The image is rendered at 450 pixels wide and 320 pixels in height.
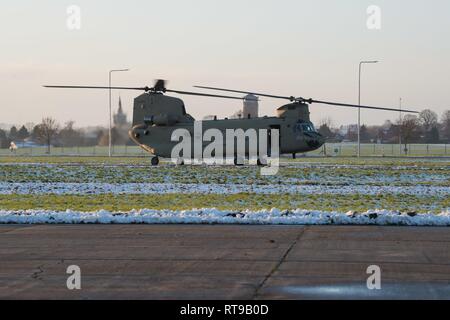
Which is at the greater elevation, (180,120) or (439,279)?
(180,120)

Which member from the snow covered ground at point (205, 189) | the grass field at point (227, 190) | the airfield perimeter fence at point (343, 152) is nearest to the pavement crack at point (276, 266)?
the grass field at point (227, 190)

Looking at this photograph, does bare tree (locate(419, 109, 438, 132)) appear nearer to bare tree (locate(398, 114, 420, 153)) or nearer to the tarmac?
bare tree (locate(398, 114, 420, 153))

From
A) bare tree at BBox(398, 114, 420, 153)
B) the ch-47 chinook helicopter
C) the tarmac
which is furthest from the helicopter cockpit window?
bare tree at BBox(398, 114, 420, 153)

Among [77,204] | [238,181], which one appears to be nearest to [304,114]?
[238,181]

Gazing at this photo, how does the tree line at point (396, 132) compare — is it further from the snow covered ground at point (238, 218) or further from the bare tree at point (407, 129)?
the snow covered ground at point (238, 218)

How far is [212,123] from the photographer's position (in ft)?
136

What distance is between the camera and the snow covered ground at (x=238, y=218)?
1527 centimetres

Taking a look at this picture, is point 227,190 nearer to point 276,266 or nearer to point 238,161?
point 276,266

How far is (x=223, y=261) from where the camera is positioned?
1088cm

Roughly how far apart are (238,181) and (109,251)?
700 inches

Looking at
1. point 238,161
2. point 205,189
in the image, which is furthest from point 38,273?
point 238,161
